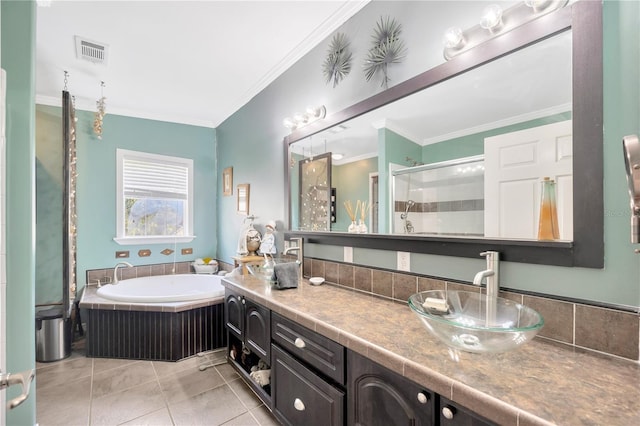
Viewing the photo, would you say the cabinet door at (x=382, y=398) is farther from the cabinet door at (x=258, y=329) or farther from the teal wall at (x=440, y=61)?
the cabinet door at (x=258, y=329)

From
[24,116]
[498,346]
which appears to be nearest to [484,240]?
[498,346]

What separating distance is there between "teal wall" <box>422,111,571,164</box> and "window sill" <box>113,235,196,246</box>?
11.7ft

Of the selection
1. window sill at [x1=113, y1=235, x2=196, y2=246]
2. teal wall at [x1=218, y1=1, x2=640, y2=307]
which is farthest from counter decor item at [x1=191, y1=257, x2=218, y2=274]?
teal wall at [x1=218, y1=1, x2=640, y2=307]

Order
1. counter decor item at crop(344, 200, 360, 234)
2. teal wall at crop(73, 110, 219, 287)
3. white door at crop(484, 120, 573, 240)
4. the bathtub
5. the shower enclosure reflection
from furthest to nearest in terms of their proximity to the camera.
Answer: teal wall at crop(73, 110, 219, 287), the bathtub, counter decor item at crop(344, 200, 360, 234), the shower enclosure reflection, white door at crop(484, 120, 573, 240)

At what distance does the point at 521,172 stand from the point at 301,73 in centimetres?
196

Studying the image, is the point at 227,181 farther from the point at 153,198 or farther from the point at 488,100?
the point at 488,100

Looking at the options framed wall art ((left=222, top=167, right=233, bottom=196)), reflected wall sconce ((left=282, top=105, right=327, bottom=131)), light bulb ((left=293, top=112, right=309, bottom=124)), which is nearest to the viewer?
reflected wall sconce ((left=282, top=105, right=327, bottom=131))

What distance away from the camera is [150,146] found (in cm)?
387

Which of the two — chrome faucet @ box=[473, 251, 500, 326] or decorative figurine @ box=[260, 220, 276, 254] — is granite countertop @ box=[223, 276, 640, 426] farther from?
decorative figurine @ box=[260, 220, 276, 254]

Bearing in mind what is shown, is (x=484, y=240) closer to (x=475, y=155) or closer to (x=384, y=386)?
(x=475, y=155)

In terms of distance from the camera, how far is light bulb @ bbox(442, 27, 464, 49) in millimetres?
1347

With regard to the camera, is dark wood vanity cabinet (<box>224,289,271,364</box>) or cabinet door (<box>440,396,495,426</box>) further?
dark wood vanity cabinet (<box>224,289,271,364</box>)

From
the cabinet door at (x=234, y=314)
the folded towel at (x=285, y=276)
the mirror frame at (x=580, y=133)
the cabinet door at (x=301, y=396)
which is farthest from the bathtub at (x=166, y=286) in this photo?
the mirror frame at (x=580, y=133)

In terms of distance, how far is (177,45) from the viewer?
2.40 m
